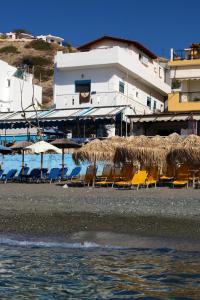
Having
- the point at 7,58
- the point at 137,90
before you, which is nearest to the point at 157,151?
the point at 137,90

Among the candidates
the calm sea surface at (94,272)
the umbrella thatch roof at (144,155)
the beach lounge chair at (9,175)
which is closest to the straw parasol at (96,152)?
the umbrella thatch roof at (144,155)

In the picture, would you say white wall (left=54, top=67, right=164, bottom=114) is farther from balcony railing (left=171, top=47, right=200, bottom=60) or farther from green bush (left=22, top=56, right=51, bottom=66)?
green bush (left=22, top=56, right=51, bottom=66)

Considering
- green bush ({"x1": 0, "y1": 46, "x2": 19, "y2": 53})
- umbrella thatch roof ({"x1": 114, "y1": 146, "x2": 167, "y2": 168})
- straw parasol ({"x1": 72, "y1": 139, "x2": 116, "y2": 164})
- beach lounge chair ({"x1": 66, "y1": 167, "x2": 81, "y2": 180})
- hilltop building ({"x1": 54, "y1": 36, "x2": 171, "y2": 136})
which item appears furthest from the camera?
green bush ({"x1": 0, "y1": 46, "x2": 19, "y2": 53})

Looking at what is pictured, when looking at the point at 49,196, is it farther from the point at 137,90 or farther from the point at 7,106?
the point at 7,106

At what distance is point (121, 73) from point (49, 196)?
2455cm

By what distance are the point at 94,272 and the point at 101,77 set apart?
33035 millimetres

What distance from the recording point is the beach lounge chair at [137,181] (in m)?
21.5

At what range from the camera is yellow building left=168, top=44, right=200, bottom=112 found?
38.9 m

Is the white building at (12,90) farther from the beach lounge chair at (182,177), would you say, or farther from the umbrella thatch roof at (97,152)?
the beach lounge chair at (182,177)

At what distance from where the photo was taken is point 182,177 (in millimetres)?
21859

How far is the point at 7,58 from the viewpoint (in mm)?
106250

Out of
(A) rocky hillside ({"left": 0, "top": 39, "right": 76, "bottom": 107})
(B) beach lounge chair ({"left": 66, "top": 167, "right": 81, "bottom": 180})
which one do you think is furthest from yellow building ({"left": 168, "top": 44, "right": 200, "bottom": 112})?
(A) rocky hillside ({"left": 0, "top": 39, "right": 76, "bottom": 107})

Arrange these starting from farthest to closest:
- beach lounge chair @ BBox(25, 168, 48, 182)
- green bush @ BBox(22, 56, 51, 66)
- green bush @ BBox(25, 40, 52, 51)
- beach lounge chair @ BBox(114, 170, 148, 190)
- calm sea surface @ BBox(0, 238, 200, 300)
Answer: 1. green bush @ BBox(25, 40, 52, 51)
2. green bush @ BBox(22, 56, 51, 66)
3. beach lounge chair @ BBox(25, 168, 48, 182)
4. beach lounge chair @ BBox(114, 170, 148, 190)
5. calm sea surface @ BBox(0, 238, 200, 300)

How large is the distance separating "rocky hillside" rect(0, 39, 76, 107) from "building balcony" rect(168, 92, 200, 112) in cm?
5224
